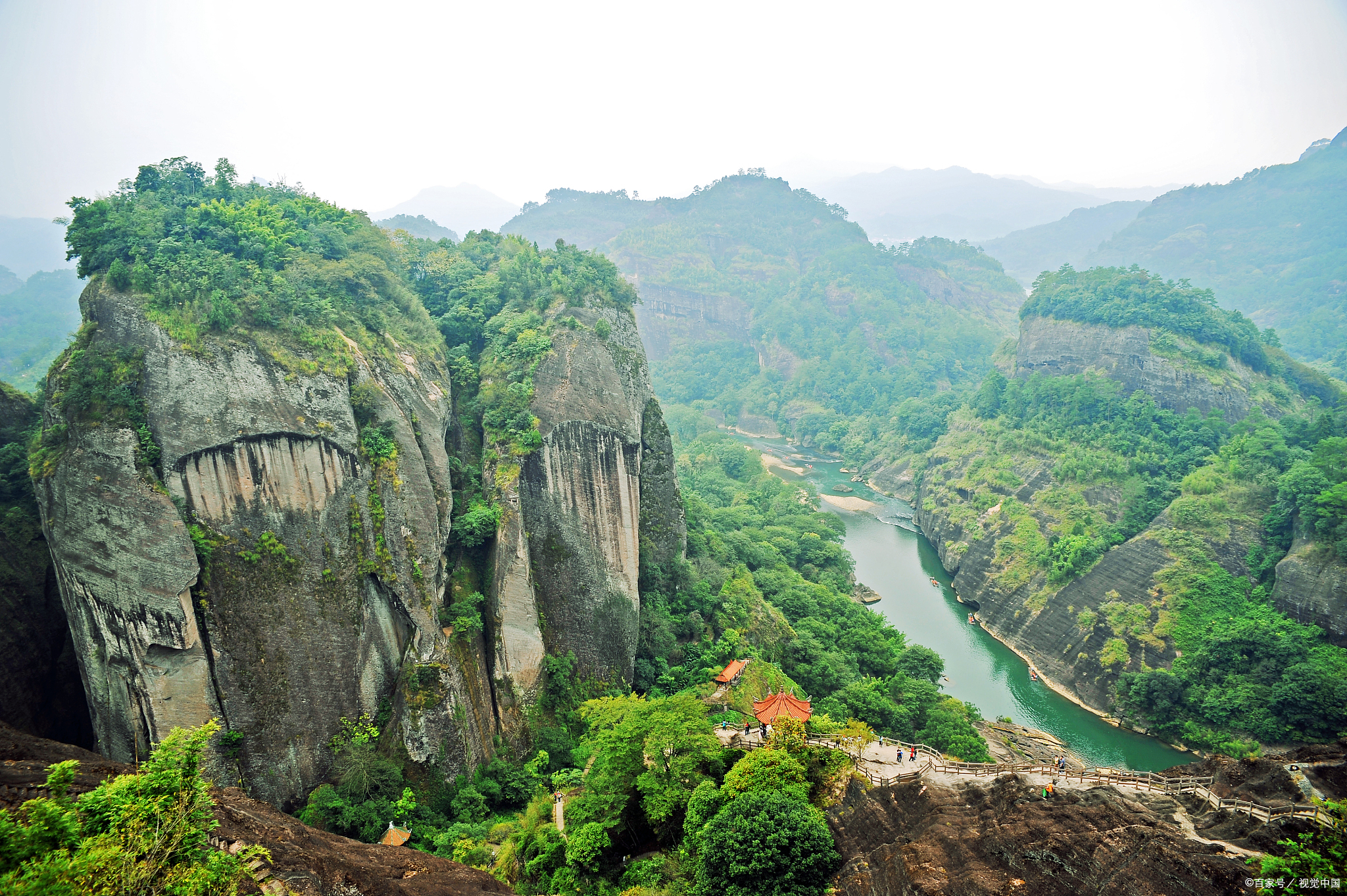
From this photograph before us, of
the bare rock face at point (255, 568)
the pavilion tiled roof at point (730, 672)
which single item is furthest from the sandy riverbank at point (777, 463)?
the bare rock face at point (255, 568)

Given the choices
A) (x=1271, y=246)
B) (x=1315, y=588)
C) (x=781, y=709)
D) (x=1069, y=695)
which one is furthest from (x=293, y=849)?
(x=1271, y=246)

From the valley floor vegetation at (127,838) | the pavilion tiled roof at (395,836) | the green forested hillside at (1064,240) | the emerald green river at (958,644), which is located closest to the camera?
the valley floor vegetation at (127,838)

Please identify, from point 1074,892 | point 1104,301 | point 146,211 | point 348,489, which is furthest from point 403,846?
point 1104,301

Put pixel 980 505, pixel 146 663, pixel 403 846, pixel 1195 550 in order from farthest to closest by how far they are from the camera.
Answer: pixel 980 505, pixel 1195 550, pixel 403 846, pixel 146 663

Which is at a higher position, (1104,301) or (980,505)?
(1104,301)

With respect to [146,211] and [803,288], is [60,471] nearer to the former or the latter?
[146,211]

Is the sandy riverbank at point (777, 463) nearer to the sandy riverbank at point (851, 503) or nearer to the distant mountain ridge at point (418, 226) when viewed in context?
the sandy riverbank at point (851, 503)

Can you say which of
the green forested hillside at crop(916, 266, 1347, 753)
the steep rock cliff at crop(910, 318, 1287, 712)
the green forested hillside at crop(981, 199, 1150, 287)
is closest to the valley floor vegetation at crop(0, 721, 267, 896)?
the green forested hillside at crop(916, 266, 1347, 753)
